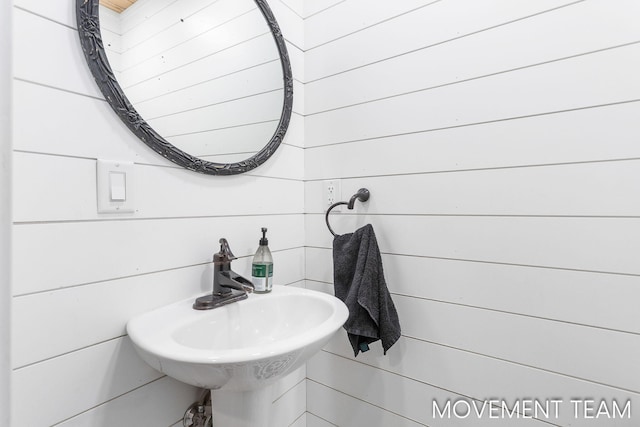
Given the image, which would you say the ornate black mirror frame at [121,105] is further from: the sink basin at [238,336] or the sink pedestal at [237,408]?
the sink pedestal at [237,408]

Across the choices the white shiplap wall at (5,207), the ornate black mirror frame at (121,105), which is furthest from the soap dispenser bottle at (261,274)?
the white shiplap wall at (5,207)

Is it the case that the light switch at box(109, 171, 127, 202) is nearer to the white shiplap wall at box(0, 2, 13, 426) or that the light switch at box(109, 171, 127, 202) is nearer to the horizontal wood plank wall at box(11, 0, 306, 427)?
the horizontal wood plank wall at box(11, 0, 306, 427)

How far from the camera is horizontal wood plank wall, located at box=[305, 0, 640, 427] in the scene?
75 centimetres

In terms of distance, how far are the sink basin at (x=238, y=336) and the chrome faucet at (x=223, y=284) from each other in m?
0.02

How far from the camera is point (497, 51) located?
873 millimetres

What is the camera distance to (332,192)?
1205 mm

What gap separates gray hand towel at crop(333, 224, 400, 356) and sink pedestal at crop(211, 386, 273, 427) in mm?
339

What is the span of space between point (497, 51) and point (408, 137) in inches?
13.1

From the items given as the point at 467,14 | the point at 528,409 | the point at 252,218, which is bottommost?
the point at 528,409

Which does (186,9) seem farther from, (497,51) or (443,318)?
(443,318)

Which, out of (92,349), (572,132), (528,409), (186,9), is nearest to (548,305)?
(528,409)

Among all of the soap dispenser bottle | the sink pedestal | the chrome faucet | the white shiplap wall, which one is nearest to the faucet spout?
the chrome faucet

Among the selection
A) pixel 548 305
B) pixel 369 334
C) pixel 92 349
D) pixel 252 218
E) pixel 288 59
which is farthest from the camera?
pixel 288 59

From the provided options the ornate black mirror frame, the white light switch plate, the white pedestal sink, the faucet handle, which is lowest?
the white pedestal sink
